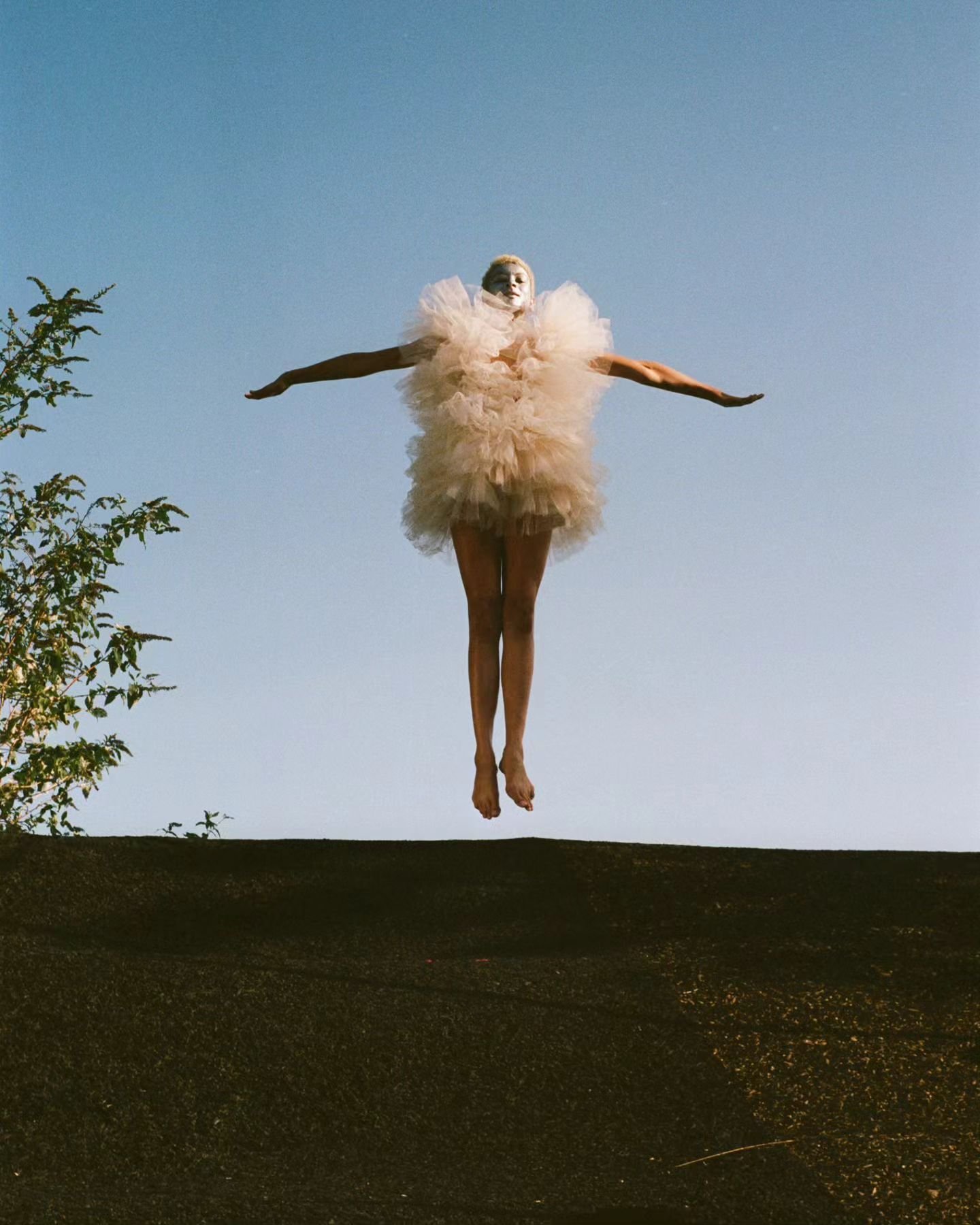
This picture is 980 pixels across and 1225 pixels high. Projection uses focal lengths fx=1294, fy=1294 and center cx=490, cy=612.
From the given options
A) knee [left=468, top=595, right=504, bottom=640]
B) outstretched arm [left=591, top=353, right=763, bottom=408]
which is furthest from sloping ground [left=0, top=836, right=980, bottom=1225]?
outstretched arm [left=591, top=353, right=763, bottom=408]

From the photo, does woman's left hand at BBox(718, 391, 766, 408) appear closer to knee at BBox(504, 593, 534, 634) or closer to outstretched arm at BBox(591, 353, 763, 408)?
outstretched arm at BBox(591, 353, 763, 408)

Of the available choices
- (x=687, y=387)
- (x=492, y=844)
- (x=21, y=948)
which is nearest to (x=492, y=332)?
(x=687, y=387)

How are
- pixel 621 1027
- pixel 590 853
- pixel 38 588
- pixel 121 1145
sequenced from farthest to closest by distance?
pixel 38 588
pixel 590 853
pixel 621 1027
pixel 121 1145

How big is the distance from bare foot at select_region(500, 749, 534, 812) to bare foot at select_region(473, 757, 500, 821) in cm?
6

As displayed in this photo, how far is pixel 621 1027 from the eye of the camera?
430 centimetres

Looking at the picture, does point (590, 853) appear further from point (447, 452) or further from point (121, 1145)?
point (121, 1145)

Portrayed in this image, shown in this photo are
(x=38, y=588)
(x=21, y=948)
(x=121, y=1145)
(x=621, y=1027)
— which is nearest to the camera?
(x=121, y=1145)

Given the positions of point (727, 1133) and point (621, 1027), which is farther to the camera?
point (621, 1027)

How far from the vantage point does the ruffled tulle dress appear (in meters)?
5.58

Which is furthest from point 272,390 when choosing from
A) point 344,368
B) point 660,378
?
point 660,378

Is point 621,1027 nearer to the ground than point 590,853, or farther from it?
nearer to the ground

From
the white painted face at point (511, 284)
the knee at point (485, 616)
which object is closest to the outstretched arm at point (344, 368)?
the white painted face at point (511, 284)

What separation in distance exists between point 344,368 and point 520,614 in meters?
1.36

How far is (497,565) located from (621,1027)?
232 centimetres
